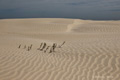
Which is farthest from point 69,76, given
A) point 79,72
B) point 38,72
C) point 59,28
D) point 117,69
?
point 59,28

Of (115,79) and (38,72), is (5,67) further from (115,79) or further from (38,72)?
(115,79)

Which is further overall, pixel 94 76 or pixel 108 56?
pixel 108 56

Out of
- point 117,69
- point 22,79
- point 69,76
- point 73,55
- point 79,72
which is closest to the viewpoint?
point 22,79

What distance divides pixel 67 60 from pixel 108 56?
1676mm

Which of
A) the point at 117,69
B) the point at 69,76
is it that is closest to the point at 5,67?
the point at 69,76

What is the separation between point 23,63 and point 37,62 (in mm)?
517

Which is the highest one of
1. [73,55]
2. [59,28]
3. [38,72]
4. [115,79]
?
[59,28]

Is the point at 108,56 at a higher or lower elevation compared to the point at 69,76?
higher

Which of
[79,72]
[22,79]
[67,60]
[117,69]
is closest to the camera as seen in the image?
[22,79]

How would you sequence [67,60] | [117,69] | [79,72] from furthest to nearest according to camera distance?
1. [67,60]
2. [117,69]
3. [79,72]

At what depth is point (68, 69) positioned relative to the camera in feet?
17.6

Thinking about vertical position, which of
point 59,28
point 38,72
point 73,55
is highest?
point 59,28

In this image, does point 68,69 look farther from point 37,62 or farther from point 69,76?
point 37,62

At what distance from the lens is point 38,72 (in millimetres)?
4770
